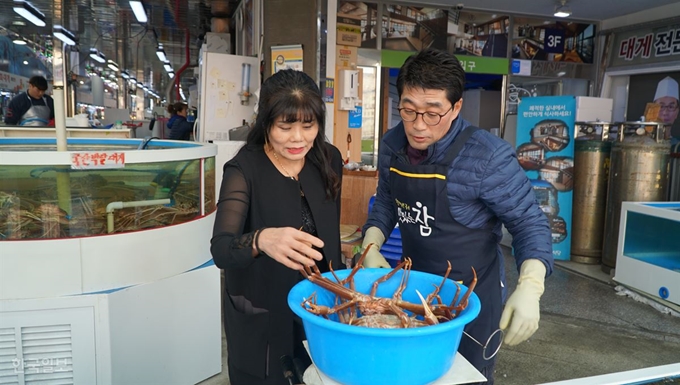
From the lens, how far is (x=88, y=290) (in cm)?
221

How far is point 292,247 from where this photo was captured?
128 cm

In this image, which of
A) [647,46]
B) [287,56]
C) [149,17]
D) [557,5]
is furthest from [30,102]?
[647,46]

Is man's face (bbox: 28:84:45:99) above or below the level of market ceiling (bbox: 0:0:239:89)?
below

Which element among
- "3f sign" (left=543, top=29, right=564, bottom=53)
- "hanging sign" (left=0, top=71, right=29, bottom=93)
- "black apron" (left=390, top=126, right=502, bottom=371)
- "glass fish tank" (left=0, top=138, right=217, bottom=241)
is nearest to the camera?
"black apron" (left=390, top=126, right=502, bottom=371)

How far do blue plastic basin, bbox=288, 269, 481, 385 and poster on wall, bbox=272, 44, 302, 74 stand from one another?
477 cm

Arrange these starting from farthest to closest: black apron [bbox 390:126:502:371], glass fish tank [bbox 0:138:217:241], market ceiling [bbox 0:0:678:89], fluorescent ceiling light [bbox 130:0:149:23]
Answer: fluorescent ceiling light [bbox 130:0:149:23] → market ceiling [bbox 0:0:678:89] → glass fish tank [bbox 0:138:217:241] → black apron [bbox 390:126:502:371]

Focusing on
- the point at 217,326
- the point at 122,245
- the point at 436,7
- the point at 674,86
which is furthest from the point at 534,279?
the point at 674,86

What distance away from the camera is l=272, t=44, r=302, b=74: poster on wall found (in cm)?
550

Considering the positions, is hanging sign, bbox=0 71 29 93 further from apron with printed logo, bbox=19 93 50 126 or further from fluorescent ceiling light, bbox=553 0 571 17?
fluorescent ceiling light, bbox=553 0 571 17

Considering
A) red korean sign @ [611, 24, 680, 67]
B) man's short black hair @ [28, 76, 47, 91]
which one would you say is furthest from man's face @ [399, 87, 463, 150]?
red korean sign @ [611, 24, 680, 67]

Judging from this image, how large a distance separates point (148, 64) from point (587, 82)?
52.6 ft

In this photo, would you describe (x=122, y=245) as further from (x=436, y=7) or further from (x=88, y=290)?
(x=436, y=7)

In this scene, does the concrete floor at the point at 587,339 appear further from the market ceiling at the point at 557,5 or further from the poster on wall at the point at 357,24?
the market ceiling at the point at 557,5

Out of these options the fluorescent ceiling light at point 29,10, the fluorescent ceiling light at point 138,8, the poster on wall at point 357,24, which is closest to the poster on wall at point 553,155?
the poster on wall at point 357,24
